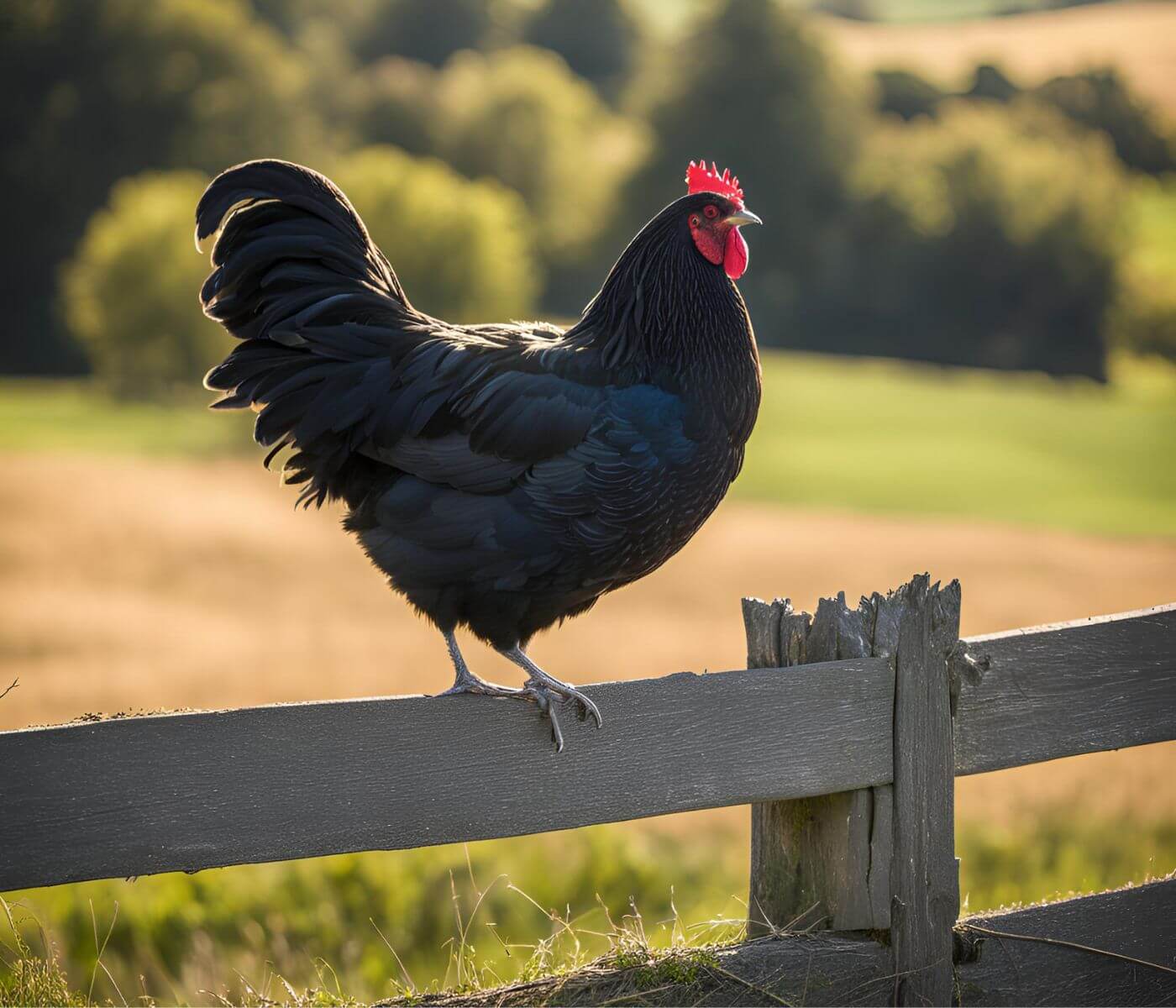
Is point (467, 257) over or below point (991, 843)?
over

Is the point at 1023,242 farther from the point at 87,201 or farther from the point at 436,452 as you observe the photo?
the point at 436,452

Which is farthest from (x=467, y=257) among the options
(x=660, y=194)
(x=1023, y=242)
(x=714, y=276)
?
(x=714, y=276)

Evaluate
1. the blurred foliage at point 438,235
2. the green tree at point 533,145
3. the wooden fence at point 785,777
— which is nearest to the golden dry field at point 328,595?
the wooden fence at point 785,777

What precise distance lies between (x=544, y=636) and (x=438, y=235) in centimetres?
2329

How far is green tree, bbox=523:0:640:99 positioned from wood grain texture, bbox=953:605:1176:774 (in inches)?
1667

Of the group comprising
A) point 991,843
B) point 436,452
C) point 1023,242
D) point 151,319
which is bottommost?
point 991,843

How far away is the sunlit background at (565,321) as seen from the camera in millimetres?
6934

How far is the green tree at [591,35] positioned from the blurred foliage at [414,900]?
39.2 metres

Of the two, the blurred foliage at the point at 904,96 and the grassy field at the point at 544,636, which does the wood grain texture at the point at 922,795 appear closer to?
the grassy field at the point at 544,636

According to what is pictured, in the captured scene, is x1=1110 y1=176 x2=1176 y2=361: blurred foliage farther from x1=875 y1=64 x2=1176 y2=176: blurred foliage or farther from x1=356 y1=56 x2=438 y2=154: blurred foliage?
x1=356 y1=56 x2=438 y2=154: blurred foliage

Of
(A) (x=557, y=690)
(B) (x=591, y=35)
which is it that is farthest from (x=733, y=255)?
(B) (x=591, y=35)

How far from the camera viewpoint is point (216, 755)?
210 centimetres

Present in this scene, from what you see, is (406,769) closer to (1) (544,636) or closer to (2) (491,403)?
(2) (491,403)

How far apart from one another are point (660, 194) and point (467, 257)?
11.2 m
